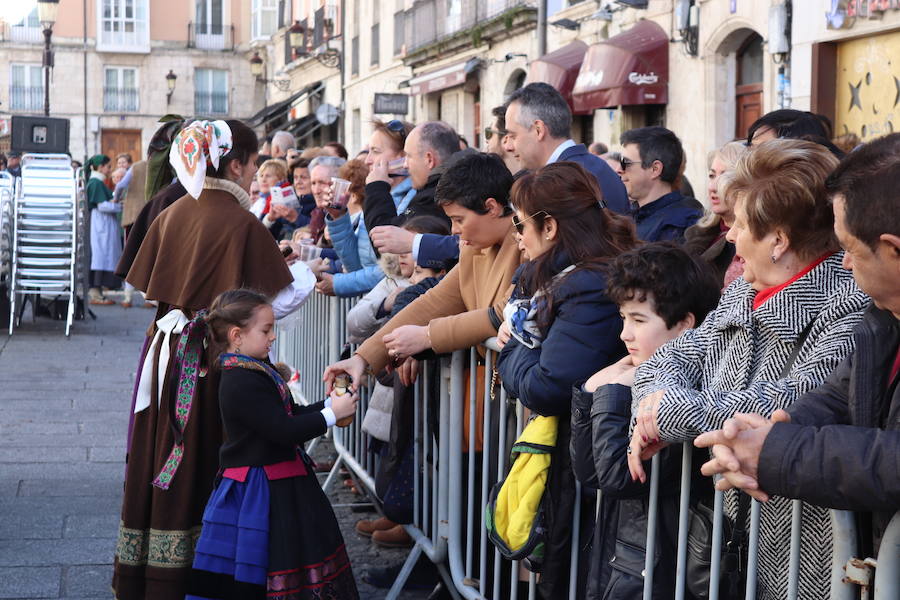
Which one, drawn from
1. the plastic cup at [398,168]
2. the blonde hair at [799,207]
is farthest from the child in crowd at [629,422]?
the plastic cup at [398,168]

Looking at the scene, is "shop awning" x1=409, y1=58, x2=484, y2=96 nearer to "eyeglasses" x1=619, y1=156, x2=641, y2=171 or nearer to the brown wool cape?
"eyeglasses" x1=619, y1=156, x2=641, y2=171

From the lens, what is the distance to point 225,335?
14.1ft

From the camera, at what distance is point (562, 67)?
17.5m

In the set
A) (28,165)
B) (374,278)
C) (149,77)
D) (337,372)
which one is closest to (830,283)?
(337,372)

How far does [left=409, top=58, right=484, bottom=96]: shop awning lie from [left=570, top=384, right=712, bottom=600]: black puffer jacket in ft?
67.6

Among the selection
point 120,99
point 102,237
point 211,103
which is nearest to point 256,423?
point 102,237

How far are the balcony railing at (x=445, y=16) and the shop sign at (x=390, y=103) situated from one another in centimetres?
150

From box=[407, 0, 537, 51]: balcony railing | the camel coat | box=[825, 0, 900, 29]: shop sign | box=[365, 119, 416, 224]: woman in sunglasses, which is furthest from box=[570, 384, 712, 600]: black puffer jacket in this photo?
box=[407, 0, 537, 51]: balcony railing

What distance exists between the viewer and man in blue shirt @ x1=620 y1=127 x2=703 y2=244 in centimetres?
576

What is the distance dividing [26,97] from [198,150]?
4531cm

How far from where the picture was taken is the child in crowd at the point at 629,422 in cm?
284

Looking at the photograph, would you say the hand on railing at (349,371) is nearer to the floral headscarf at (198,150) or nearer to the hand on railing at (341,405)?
the hand on railing at (341,405)

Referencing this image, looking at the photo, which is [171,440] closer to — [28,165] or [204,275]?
[204,275]

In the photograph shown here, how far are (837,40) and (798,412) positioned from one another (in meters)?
10.9
